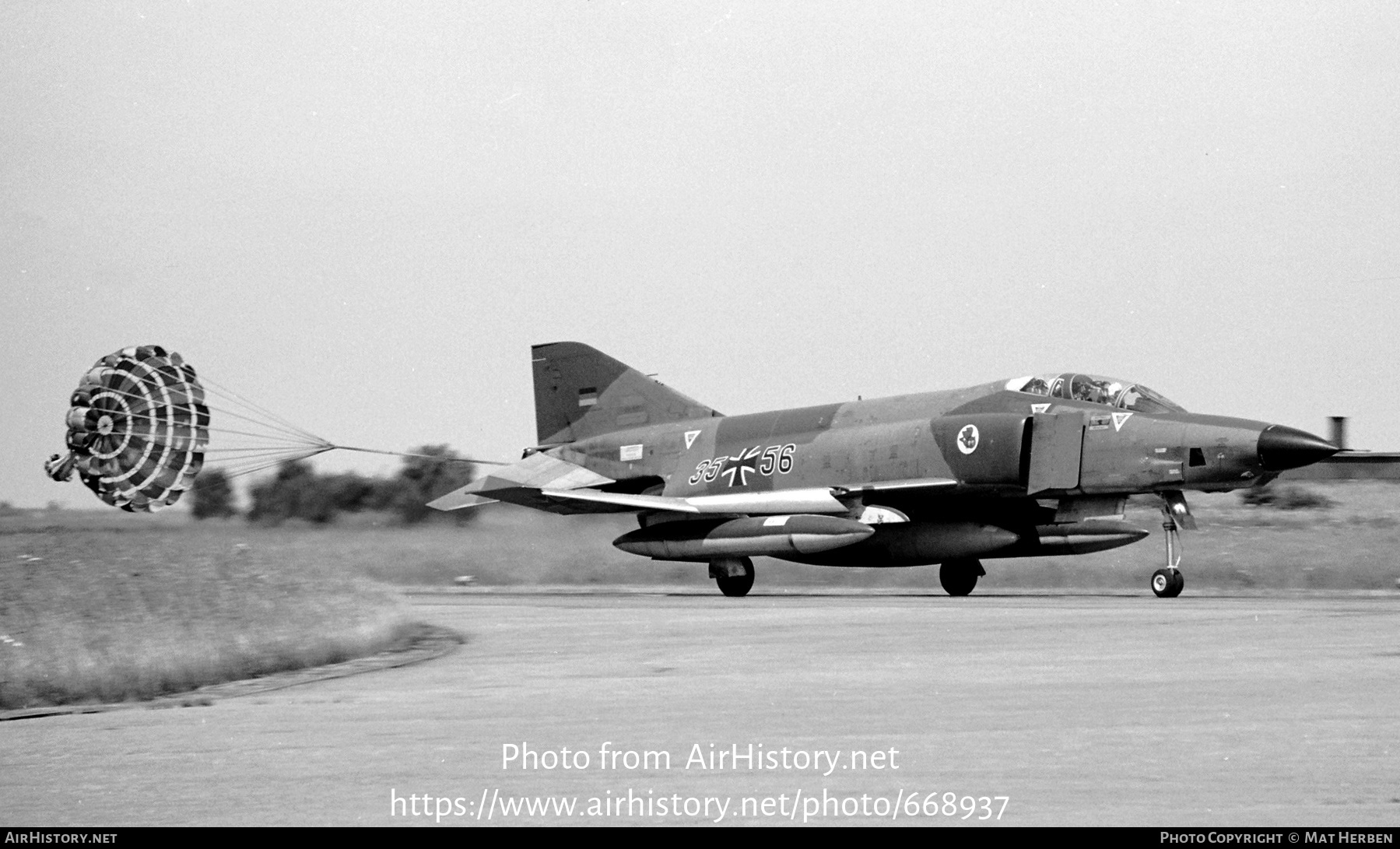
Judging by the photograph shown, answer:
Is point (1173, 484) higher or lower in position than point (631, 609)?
higher

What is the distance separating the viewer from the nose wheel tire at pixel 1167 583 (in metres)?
17.2

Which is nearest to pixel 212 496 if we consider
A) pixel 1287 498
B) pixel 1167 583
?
pixel 1167 583

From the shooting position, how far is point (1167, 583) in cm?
1725

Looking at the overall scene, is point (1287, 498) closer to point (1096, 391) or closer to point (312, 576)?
point (1096, 391)

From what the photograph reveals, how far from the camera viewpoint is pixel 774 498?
21422 mm

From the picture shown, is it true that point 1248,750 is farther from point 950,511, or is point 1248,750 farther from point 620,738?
point 950,511

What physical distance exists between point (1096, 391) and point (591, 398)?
31.8ft

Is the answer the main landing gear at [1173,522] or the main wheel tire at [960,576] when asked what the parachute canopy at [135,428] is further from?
the main landing gear at [1173,522]

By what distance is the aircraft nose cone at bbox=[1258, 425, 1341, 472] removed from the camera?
54.9 ft

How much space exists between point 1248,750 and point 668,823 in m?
2.50

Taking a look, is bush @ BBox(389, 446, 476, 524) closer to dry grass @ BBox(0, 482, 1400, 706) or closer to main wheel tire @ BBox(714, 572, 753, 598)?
dry grass @ BBox(0, 482, 1400, 706)

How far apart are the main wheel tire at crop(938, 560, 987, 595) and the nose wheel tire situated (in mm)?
3670

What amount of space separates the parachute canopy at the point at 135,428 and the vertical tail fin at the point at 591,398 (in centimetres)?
995
